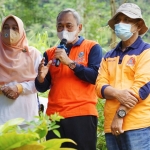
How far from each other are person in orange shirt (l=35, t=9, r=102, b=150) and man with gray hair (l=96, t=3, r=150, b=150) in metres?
0.22

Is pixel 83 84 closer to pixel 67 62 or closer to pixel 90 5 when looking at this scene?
pixel 67 62

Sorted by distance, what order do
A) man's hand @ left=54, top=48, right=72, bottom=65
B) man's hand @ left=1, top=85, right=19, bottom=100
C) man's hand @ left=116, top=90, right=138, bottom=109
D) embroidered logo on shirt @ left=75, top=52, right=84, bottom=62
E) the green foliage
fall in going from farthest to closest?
1. man's hand @ left=1, top=85, right=19, bottom=100
2. embroidered logo on shirt @ left=75, top=52, right=84, bottom=62
3. man's hand @ left=54, top=48, right=72, bottom=65
4. man's hand @ left=116, top=90, right=138, bottom=109
5. the green foliage

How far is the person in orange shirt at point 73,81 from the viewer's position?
2932 mm

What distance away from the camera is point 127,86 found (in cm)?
259

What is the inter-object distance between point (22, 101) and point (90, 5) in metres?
4.52

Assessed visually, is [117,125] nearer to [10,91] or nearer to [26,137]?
[26,137]

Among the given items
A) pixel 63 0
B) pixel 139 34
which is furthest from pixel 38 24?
pixel 139 34

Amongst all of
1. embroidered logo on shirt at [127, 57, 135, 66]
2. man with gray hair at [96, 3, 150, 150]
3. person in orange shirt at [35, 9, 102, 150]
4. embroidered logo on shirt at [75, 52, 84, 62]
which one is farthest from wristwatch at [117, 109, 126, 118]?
embroidered logo on shirt at [75, 52, 84, 62]

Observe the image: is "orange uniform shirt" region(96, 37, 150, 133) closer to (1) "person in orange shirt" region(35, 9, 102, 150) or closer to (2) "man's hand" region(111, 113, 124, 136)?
(2) "man's hand" region(111, 113, 124, 136)

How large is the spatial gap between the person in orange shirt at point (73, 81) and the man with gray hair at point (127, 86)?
0.71ft

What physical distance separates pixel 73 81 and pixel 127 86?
500 mm

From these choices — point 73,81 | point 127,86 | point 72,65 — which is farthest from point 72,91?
point 127,86

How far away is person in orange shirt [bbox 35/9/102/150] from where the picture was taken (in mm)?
2932

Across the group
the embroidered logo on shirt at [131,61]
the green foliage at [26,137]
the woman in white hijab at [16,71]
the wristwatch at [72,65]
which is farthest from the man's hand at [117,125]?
the woman in white hijab at [16,71]
